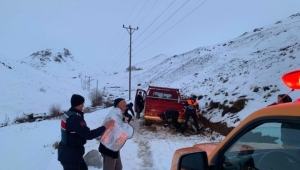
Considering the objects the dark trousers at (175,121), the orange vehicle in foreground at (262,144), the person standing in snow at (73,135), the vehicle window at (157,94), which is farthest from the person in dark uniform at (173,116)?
the orange vehicle in foreground at (262,144)

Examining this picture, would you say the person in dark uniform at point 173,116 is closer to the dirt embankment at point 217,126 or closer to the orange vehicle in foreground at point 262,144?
the dirt embankment at point 217,126

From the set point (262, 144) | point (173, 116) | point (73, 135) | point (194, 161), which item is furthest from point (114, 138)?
point (173, 116)

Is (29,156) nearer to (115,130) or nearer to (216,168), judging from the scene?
(115,130)

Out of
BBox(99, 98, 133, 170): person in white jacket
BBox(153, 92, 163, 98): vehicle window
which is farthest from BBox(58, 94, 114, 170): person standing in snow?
BBox(153, 92, 163, 98): vehicle window

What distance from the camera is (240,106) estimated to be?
10.9m

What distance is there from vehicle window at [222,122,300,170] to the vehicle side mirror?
0.66 feet

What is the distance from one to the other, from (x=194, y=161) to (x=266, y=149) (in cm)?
56

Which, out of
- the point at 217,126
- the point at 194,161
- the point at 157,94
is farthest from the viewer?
the point at 157,94

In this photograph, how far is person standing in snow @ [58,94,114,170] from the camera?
3.38m

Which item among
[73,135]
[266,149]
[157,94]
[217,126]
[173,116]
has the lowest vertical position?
[217,126]

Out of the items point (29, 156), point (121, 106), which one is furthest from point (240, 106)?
point (29, 156)

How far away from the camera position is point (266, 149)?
184 cm

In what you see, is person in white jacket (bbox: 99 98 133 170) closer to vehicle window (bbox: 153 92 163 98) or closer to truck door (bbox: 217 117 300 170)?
truck door (bbox: 217 117 300 170)

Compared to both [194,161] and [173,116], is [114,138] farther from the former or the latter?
[173,116]
